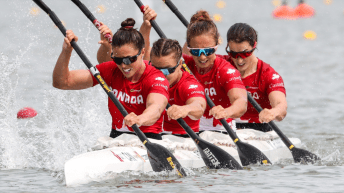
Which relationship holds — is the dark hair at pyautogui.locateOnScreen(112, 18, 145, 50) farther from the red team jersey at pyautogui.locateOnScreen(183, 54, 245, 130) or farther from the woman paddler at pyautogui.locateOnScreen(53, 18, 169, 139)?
the red team jersey at pyautogui.locateOnScreen(183, 54, 245, 130)

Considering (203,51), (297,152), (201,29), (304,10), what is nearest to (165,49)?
(203,51)

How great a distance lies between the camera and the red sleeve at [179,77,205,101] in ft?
20.2

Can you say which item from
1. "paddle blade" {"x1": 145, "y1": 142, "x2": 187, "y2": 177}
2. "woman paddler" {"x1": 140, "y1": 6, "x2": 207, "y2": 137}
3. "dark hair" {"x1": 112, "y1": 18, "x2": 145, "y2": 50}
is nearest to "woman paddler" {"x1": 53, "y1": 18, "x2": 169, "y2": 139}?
"dark hair" {"x1": 112, "y1": 18, "x2": 145, "y2": 50}

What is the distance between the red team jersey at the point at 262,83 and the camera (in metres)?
7.09

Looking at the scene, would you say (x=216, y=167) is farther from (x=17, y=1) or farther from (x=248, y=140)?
(x=17, y=1)

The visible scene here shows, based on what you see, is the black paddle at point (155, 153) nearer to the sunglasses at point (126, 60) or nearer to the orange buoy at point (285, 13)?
the sunglasses at point (126, 60)

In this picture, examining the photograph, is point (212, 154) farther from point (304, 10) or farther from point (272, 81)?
point (304, 10)

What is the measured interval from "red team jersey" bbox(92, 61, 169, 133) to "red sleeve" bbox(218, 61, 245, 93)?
3.06 ft

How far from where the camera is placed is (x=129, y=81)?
Result: 6.04 metres

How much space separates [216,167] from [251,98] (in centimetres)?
110

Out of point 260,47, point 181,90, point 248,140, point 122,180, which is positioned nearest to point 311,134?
point 248,140

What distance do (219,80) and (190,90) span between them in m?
0.64

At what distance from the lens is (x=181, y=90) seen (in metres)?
6.29

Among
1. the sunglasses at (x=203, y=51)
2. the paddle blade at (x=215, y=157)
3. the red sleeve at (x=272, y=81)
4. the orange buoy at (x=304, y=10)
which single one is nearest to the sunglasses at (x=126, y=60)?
the sunglasses at (x=203, y=51)
